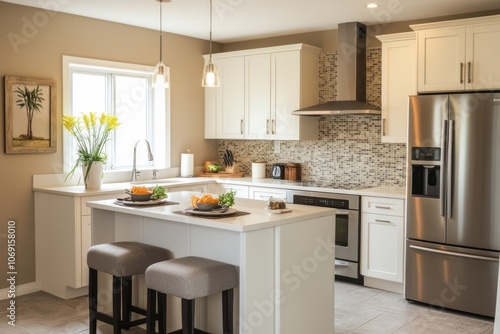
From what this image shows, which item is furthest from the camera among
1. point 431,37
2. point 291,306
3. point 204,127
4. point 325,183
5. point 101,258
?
point 204,127

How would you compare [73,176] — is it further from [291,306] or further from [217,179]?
[291,306]

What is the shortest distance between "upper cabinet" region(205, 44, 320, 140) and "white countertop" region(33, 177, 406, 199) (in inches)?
21.7

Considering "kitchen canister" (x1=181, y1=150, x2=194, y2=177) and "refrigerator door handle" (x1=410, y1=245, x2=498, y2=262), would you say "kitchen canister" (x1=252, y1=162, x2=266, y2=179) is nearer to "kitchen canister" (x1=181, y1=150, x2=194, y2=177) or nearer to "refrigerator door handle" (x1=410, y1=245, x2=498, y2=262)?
"kitchen canister" (x1=181, y1=150, x2=194, y2=177)

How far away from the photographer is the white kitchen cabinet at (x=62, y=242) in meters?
4.71

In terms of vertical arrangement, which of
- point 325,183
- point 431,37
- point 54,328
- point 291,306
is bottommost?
point 54,328

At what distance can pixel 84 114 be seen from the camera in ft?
17.1

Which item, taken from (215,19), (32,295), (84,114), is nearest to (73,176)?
(84,114)

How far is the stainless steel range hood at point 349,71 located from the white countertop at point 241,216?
185 cm

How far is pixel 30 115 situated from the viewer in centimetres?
491

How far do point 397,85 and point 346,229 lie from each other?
1.46 meters

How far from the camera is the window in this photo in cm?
539

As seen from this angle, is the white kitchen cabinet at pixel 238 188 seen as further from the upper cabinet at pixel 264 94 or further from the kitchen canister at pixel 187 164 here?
the upper cabinet at pixel 264 94

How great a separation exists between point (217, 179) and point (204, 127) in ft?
2.86

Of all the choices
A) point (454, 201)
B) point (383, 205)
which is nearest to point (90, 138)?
point (383, 205)
